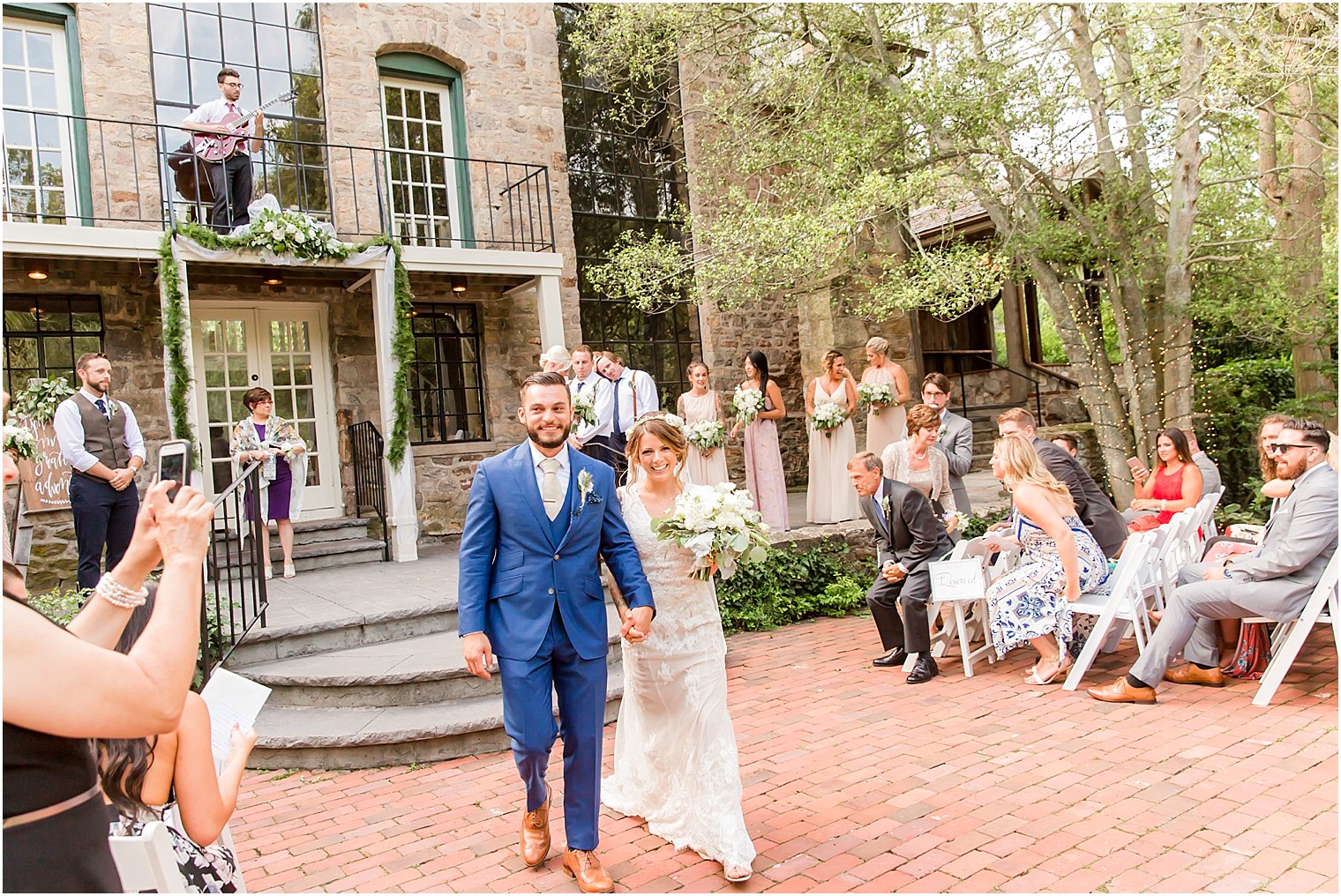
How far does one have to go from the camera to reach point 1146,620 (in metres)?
5.77

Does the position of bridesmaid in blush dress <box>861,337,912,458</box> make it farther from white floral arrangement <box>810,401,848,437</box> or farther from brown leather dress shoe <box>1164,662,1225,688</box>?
brown leather dress shoe <box>1164,662,1225,688</box>

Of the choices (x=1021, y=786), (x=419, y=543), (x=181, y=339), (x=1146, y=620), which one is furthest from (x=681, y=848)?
(x=419, y=543)

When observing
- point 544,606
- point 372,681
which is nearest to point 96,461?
point 372,681

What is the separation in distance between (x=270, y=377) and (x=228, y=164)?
240 cm

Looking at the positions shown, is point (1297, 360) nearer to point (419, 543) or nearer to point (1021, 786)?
point (1021, 786)

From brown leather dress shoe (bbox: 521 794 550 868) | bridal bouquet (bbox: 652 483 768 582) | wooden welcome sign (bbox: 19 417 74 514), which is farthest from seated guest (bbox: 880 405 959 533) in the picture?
wooden welcome sign (bbox: 19 417 74 514)

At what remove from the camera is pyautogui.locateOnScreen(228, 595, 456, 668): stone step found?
5980 mm

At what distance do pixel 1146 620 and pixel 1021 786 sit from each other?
2280 mm

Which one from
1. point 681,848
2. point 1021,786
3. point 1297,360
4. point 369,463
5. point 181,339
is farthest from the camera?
point 1297,360

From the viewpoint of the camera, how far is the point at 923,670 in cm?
588

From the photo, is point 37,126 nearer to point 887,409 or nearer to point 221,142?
point 221,142

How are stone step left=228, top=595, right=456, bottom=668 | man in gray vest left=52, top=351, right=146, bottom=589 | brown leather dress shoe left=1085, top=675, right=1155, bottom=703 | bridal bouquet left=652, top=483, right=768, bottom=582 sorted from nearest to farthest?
bridal bouquet left=652, top=483, right=768, bottom=582 < brown leather dress shoe left=1085, top=675, right=1155, bottom=703 < stone step left=228, top=595, right=456, bottom=668 < man in gray vest left=52, top=351, right=146, bottom=589

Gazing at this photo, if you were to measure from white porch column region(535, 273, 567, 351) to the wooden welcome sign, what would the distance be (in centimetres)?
483

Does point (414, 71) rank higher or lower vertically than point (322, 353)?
higher
